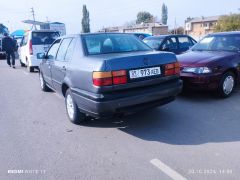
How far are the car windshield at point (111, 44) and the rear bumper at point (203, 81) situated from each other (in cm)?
138

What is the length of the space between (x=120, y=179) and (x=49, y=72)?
154 inches

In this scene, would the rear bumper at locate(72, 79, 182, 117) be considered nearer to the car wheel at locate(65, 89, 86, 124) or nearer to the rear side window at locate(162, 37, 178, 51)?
the car wheel at locate(65, 89, 86, 124)

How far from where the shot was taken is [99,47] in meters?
4.56

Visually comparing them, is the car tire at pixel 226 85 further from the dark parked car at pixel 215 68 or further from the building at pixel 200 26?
the building at pixel 200 26

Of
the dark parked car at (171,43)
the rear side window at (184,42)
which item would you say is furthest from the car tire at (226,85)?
the rear side window at (184,42)

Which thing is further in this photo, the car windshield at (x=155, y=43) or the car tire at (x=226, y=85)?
the car windshield at (x=155, y=43)

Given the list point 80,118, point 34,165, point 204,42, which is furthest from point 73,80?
point 204,42

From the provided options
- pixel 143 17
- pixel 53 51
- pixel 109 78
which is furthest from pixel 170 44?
pixel 143 17

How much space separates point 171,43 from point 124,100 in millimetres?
6772

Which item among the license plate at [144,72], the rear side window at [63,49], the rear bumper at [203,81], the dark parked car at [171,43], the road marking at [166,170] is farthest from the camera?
the dark parked car at [171,43]

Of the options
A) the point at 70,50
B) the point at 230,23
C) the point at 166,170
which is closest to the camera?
the point at 166,170

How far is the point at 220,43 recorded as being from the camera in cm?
664

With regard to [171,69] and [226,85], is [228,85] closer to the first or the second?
[226,85]

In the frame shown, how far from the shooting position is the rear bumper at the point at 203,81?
548 cm
